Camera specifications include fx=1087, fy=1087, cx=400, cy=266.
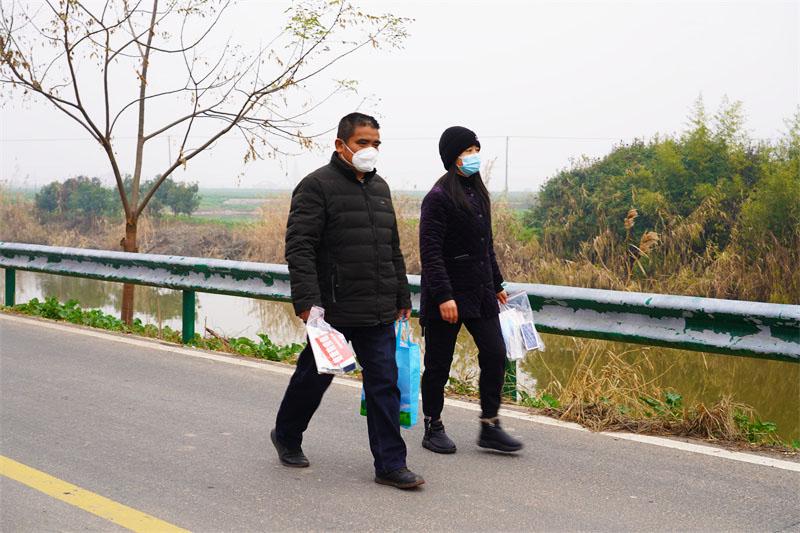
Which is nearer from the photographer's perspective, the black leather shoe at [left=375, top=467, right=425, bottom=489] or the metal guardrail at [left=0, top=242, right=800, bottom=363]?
the black leather shoe at [left=375, top=467, right=425, bottom=489]

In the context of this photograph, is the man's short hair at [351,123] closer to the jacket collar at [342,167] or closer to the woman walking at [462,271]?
the jacket collar at [342,167]

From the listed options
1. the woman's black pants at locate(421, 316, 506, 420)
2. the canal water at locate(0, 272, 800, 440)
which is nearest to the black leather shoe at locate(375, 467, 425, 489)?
the woman's black pants at locate(421, 316, 506, 420)

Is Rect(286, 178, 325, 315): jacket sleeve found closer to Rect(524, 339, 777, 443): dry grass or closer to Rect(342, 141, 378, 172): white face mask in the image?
Rect(342, 141, 378, 172): white face mask

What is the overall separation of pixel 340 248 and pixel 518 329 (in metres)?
1.35

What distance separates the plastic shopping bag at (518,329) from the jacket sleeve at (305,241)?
1323 millimetres

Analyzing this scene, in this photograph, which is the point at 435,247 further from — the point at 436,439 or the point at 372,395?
the point at 436,439

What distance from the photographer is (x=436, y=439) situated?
6035 millimetres

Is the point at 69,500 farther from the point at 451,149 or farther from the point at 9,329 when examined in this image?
the point at 9,329

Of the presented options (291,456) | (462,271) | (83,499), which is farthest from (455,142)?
(83,499)

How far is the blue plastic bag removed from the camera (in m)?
→ 5.65

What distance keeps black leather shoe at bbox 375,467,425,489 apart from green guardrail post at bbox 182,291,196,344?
4.79m

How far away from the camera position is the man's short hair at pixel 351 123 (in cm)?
538

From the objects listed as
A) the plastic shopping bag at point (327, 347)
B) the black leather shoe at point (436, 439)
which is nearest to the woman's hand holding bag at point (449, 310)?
the black leather shoe at point (436, 439)

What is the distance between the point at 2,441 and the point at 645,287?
965 centimetres
